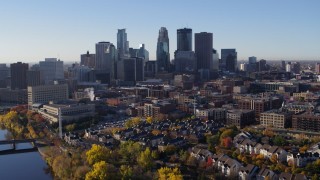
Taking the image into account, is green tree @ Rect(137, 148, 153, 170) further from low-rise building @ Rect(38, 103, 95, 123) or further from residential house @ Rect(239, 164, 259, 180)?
low-rise building @ Rect(38, 103, 95, 123)

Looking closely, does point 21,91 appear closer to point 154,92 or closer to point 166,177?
point 154,92

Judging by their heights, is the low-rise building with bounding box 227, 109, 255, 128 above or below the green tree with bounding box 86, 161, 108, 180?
above

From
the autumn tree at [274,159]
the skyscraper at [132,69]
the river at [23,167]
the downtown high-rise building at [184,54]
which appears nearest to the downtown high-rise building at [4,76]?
the skyscraper at [132,69]

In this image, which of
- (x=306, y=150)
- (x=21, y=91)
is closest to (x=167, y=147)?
(x=306, y=150)

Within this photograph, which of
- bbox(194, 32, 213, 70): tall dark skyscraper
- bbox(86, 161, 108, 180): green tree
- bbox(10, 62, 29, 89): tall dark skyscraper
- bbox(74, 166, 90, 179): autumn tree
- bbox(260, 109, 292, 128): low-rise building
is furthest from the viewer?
bbox(194, 32, 213, 70): tall dark skyscraper

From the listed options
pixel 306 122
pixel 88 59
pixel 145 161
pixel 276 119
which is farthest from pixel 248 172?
pixel 88 59

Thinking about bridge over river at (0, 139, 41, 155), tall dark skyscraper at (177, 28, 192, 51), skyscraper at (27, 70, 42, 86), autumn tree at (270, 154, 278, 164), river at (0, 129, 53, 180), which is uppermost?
tall dark skyscraper at (177, 28, 192, 51)

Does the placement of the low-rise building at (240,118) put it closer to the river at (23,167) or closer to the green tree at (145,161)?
the green tree at (145,161)

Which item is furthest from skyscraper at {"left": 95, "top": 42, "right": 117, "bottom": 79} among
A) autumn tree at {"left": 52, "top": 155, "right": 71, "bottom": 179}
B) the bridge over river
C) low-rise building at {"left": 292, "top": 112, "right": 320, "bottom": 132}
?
autumn tree at {"left": 52, "top": 155, "right": 71, "bottom": 179}

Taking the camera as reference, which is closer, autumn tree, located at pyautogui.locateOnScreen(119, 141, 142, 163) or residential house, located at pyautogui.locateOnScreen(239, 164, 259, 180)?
residential house, located at pyautogui.locateOnScreen(239, 164, 259, 180)

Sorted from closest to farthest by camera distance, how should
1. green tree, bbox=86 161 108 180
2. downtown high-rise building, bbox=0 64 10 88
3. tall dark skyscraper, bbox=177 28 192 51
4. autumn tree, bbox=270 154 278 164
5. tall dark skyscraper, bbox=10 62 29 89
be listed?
green tree, bbox=86 161 108 180 → autumn tree, bbox=270 154 278 164 → tall dark skyscraper, bbox=10 62 29 89 → downtown high-rise building, bbox=0 64 10 88 → tall dark skyscraper, bbox=177 28 192 51
